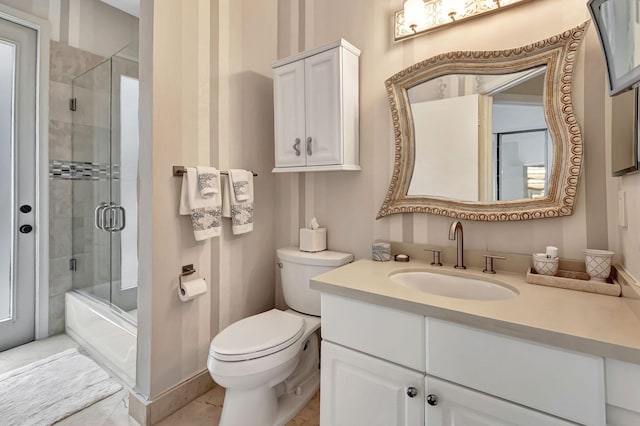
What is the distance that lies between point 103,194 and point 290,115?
178 centimetres

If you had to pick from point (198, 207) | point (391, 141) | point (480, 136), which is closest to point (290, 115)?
point (391, 141)

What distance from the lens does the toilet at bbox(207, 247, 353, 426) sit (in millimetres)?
1354

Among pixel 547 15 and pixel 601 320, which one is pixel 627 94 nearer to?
pixel 547 15

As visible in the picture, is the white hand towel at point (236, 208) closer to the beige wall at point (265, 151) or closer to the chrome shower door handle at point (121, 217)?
the beige wall at point (265, 151)

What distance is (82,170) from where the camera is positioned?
2529 mm

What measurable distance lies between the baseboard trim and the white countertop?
1047 mm

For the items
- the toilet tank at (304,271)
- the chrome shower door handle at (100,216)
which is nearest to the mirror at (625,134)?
the toilet tank at (304,271)

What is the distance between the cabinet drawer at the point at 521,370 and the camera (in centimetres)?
77

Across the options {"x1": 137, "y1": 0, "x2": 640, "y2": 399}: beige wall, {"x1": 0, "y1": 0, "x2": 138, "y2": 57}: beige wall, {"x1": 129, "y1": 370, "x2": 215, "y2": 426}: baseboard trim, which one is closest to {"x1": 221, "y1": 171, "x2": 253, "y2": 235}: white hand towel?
{"x1": 137, "y1": 0, "x2": 640, "y2": 399}: beige wall

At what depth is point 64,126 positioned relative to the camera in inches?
96.6

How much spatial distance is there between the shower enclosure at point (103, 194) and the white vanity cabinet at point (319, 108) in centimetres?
121

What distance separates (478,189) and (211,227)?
4.58ft

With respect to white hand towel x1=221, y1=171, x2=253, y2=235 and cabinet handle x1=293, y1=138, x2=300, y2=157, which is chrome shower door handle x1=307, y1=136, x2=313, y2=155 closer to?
cabinet handle x1=293, y1=138, x2=300, y2=157

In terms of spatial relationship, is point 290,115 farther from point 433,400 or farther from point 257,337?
point 433,400
